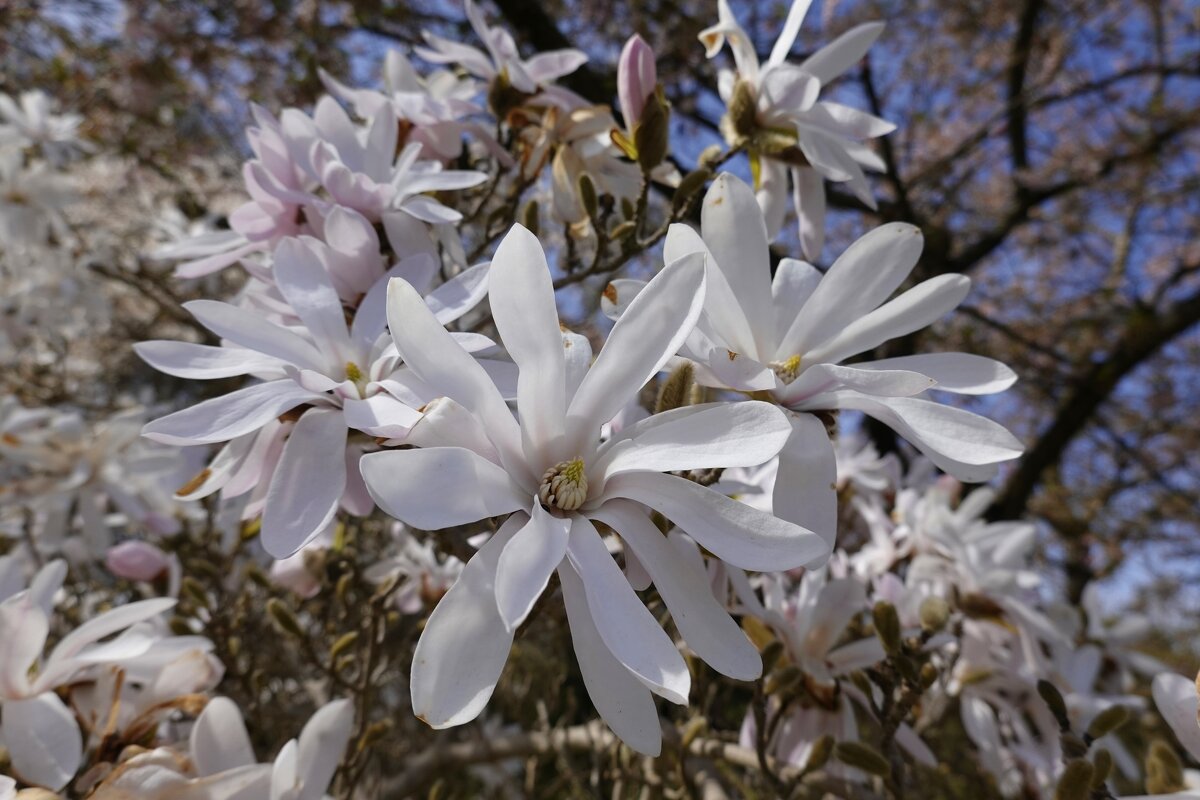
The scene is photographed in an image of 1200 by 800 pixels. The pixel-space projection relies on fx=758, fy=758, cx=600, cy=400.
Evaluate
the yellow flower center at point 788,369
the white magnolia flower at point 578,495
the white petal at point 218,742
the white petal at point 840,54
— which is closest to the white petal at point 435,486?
the white magnolia flower at point 578,495

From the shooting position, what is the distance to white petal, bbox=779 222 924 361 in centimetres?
53

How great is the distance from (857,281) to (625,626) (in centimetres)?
30

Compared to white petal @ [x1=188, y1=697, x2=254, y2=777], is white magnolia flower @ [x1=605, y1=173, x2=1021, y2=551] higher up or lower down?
higher up

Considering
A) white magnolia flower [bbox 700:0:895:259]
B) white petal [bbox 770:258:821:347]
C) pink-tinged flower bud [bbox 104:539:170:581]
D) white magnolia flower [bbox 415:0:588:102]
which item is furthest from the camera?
pink-tinged flower bud [bbox 104:539:170:581]

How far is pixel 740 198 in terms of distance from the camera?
0.53m

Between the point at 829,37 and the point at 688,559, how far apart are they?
3.68 meters

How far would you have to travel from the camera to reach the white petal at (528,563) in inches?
13.8

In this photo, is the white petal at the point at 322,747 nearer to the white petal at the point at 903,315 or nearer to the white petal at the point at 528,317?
the white petal at the point at 528,317

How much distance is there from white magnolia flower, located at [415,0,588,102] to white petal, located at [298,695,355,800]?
65 centimetres

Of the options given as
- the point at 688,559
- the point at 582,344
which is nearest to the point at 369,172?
the point at 582,344

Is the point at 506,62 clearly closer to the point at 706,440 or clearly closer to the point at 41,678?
the point at 706,440

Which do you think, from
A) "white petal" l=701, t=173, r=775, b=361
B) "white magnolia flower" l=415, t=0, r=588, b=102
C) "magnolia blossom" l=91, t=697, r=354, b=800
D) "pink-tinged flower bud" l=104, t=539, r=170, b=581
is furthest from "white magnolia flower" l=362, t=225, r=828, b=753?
"pink-tinged flower bud" l=104, t=539, r=170, b=581

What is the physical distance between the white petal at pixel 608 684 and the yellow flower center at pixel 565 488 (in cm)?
4

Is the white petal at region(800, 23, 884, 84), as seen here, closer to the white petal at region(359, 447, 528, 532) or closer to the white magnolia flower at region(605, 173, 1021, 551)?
the white magnolia flower at region(605, 173, 1021, 551)
